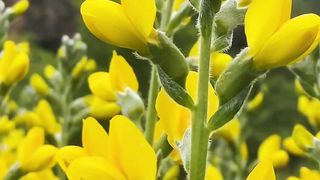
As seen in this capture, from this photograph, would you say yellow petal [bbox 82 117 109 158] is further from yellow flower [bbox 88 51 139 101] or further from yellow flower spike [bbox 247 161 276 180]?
yellow flower [bbox 88 51 139 101]

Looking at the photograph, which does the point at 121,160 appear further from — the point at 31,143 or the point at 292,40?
the point at 31,143

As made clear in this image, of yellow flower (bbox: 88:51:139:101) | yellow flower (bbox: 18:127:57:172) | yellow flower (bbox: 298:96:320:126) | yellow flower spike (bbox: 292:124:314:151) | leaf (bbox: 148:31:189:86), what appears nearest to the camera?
leaf (bbox: 148:31:189:86)

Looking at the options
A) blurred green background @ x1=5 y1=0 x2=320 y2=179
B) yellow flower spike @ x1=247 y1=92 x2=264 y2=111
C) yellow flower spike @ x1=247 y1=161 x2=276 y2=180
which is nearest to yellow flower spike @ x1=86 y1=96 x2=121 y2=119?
yellow flower spike @ x1=247 y1=92 x2=264 y2=111

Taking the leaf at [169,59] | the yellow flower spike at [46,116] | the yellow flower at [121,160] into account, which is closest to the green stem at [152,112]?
the leaf at [169,59]

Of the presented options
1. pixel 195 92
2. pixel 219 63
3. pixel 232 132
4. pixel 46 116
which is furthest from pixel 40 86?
pixel 195 92

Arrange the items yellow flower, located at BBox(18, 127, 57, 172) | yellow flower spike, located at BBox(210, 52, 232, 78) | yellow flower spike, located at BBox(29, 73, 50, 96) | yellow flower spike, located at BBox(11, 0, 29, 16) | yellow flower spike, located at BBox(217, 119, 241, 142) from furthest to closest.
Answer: yellow flower spike, located at BBox(217, 119, 241, 142)
yellow flower spike, located at BBox(29, 73, 50, 96)
yellow flower spike, located at BBox(11, 0, 29, 16)
yellow flower, located at BBox(18, 127, 57, 172)
yellow flower spike, located at BBox(210, 52, 232, 78)

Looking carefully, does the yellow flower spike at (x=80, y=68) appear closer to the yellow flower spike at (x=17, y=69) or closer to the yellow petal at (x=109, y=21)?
the yellow flower spike at (x=17, y=69)

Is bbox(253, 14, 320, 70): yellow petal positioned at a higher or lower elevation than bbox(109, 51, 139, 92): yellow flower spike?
Answer: higher
